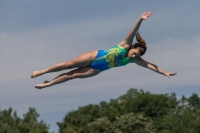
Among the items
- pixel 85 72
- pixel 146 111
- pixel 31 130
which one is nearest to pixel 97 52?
pixel 85 72

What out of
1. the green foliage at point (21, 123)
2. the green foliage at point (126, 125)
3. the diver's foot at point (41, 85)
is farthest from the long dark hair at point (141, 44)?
the green foliage at point (126, 125)

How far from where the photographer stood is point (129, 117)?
300 feet

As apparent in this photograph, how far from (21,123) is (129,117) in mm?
32143

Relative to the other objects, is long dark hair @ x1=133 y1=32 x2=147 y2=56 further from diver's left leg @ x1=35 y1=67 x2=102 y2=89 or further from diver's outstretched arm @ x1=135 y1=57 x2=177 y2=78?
diver's left leg @ x1=35 y1=67 x2=102 y2=89

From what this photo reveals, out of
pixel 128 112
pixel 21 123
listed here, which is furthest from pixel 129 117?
pixel 21 123

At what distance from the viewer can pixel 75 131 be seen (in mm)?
68000

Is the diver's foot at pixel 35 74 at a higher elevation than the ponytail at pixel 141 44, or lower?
lower

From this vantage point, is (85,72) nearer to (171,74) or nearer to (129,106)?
(171,74)

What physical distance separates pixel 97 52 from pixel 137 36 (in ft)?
4.38

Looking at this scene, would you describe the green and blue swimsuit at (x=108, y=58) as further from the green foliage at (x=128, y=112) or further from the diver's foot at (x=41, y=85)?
the green foliage at (x=128, y=112)

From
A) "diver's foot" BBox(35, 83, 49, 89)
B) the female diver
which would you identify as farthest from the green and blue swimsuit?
"diver's foot" BBox(35, 83, 49, 89)

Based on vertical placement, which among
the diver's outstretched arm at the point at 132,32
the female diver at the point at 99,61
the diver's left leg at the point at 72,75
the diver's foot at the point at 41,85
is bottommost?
the diver's foot at the point at 41,85

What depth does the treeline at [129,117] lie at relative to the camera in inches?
2418

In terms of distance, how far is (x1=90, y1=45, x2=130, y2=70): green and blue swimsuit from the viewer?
20.3 metres
